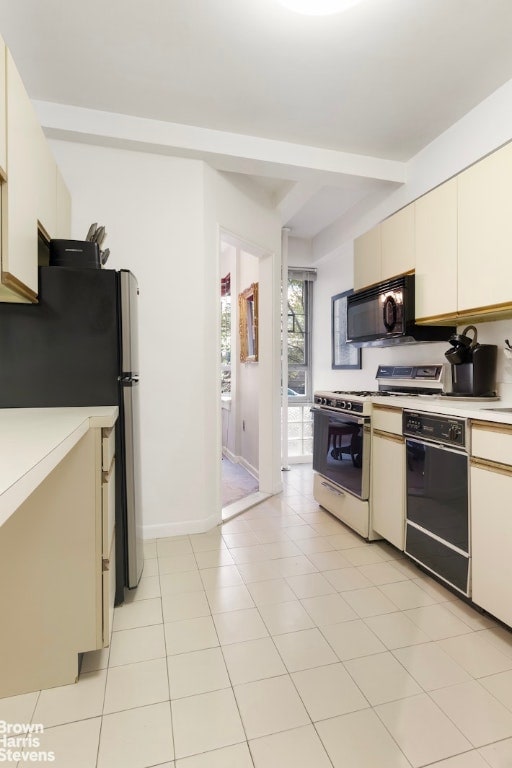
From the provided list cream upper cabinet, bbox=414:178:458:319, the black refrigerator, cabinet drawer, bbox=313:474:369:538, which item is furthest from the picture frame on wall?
the black refrigerator

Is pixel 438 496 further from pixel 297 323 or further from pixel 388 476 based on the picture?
pixel 297 323

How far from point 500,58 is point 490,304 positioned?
3.94ft

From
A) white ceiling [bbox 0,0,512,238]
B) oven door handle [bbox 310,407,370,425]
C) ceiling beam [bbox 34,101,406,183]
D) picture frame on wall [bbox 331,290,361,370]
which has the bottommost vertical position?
oven door handle [bbox 310,407,370,425]

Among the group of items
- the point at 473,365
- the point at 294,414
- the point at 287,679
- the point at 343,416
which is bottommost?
the point at 287,679

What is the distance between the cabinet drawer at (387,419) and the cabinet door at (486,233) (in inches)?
27.2

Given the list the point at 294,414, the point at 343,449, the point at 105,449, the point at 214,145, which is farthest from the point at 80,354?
the point at 294,414

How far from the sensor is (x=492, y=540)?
1.73 metres

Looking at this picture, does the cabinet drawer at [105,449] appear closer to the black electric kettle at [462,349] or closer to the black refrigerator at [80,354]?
the black refrigerator at [80,354]

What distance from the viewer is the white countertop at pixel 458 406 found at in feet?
5.69

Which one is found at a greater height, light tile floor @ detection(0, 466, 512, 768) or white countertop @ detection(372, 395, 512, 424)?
white countertop @ detection(372, 395, 512, 424)

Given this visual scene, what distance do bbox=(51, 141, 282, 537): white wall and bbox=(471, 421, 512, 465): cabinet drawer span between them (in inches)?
66.2

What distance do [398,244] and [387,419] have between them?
1215 mm

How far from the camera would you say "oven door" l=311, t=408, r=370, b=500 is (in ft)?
8.71

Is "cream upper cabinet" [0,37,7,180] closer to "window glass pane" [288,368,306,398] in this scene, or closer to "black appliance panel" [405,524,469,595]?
"black appliance panel" [405,524,469,595]
